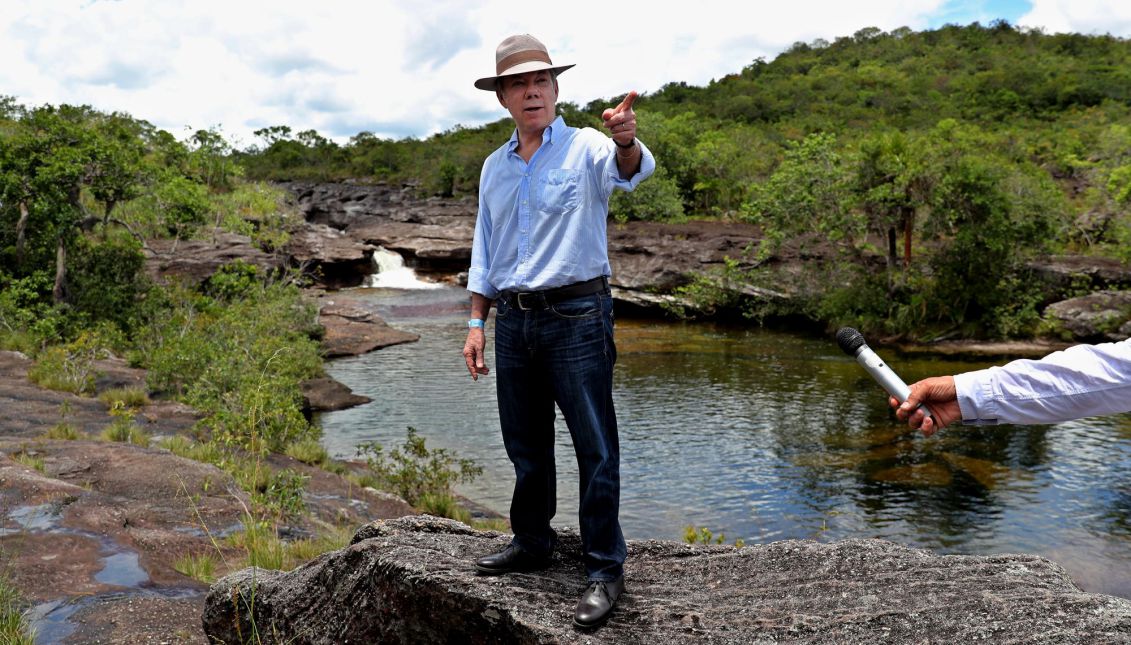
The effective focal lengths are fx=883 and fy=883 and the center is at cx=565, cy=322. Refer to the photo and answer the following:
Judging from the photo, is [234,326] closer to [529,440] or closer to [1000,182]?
[529,440]

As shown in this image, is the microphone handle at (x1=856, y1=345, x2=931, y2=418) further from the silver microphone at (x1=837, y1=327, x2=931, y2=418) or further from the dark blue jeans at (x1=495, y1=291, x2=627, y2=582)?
the dark blue jeans at (x1=495, y1=291, x2=627, y2=582)

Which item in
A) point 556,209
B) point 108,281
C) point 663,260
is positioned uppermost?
point 556,209

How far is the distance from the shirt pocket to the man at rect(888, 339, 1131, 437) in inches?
63.2

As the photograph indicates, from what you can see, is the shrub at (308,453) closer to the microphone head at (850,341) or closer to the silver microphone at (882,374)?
the microphone head at (850,341)

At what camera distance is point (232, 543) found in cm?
636

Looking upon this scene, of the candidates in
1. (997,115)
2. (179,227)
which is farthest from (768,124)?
(179,227)

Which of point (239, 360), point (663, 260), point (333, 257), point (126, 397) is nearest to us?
point (126, 397)

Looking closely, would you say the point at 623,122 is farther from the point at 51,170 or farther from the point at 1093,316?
the point at 1093,316

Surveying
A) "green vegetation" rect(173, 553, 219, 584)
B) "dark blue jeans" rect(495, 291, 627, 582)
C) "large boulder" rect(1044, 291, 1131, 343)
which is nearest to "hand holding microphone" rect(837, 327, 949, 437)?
"dark blue jeans" rect(495, 291, 627, 582)

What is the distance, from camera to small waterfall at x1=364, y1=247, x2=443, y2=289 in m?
37.9

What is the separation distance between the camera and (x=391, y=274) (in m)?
39.0

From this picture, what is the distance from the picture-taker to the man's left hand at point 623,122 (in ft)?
10.3

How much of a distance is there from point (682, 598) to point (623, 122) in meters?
1.77

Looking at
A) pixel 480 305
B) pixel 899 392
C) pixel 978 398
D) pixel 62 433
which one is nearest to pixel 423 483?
pixel 62 433
